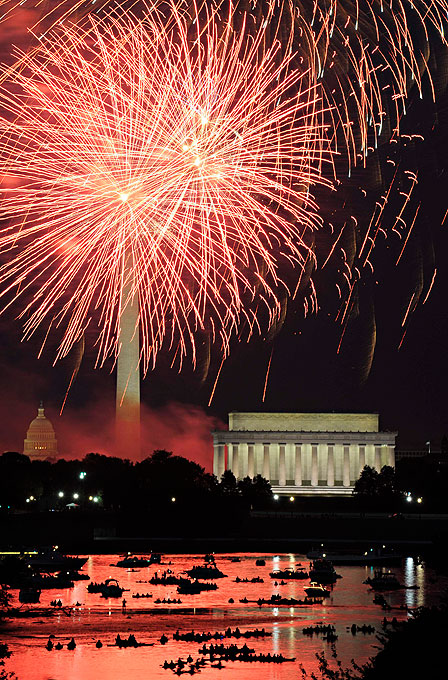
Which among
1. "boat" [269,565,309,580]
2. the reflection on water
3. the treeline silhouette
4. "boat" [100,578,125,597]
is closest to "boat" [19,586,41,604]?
the reflection on water

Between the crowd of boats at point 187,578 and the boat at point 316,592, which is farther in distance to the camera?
the boat at point 316,592

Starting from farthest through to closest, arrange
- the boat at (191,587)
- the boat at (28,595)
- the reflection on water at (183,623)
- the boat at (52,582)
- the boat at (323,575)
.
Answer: the boat at (323,575), the boat at (52,582), the boat at (191,587), the boat at (28,595), the reflection on water at (183,623)

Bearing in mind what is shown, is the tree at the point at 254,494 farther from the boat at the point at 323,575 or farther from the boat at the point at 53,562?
the boat at the point at 323,575

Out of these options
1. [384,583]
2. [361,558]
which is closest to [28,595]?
[384,583]

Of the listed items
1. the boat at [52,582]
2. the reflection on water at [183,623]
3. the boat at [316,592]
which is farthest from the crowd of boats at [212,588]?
the reflection on water at [183,623]

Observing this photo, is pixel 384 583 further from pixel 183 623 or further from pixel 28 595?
pixel 28 595

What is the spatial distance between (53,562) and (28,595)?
2197 centimetres

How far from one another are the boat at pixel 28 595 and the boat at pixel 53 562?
1656 centimetres

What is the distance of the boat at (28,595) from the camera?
8381cm

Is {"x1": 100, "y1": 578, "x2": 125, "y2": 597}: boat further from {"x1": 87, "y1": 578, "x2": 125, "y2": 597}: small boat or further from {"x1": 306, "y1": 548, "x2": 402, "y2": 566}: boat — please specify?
{"x1": 306, "y1": 548, "x2": 402, "y2": 566}: boat

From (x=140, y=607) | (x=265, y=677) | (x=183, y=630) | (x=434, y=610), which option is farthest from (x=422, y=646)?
(x=140, y=607)

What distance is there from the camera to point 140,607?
Result: 82562 millimetres

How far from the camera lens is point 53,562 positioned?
347 feet

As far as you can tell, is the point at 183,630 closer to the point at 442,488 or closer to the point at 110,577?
the point at 110,577
